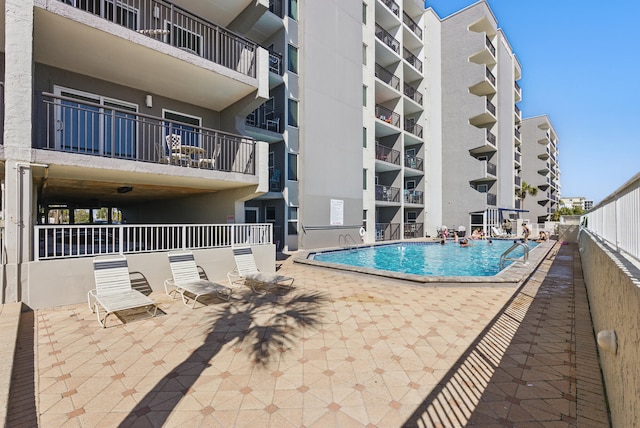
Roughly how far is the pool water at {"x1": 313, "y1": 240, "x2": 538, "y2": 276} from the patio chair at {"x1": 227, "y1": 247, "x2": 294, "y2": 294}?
20.1ft

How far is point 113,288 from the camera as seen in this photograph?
670 cm

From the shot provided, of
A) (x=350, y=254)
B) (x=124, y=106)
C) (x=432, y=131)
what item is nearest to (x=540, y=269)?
(x=350, y=254)

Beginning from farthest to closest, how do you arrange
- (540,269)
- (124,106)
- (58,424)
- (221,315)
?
(540,269) → (124,106) → (221,315) → (58,424)

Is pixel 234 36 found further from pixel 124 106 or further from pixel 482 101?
pixel 482 101

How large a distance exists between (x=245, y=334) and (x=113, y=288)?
3.62 metres

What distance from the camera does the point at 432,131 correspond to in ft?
98.6

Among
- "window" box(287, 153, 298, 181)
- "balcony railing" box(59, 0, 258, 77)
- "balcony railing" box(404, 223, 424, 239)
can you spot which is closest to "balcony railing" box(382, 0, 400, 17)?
"window" box(287, 153, 298, 181)

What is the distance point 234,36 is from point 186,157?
15.0 feet

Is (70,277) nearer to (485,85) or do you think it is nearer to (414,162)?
(414,162)

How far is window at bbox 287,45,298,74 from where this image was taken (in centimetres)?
1802

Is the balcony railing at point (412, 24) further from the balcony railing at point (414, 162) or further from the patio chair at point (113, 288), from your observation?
the patio chair at point (113, 288)

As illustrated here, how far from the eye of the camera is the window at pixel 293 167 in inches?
708

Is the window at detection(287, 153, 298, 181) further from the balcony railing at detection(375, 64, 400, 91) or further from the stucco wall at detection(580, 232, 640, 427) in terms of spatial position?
the stucco wall at detection(580, 232, 640, 427)

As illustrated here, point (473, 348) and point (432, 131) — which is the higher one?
point (432, 131)
